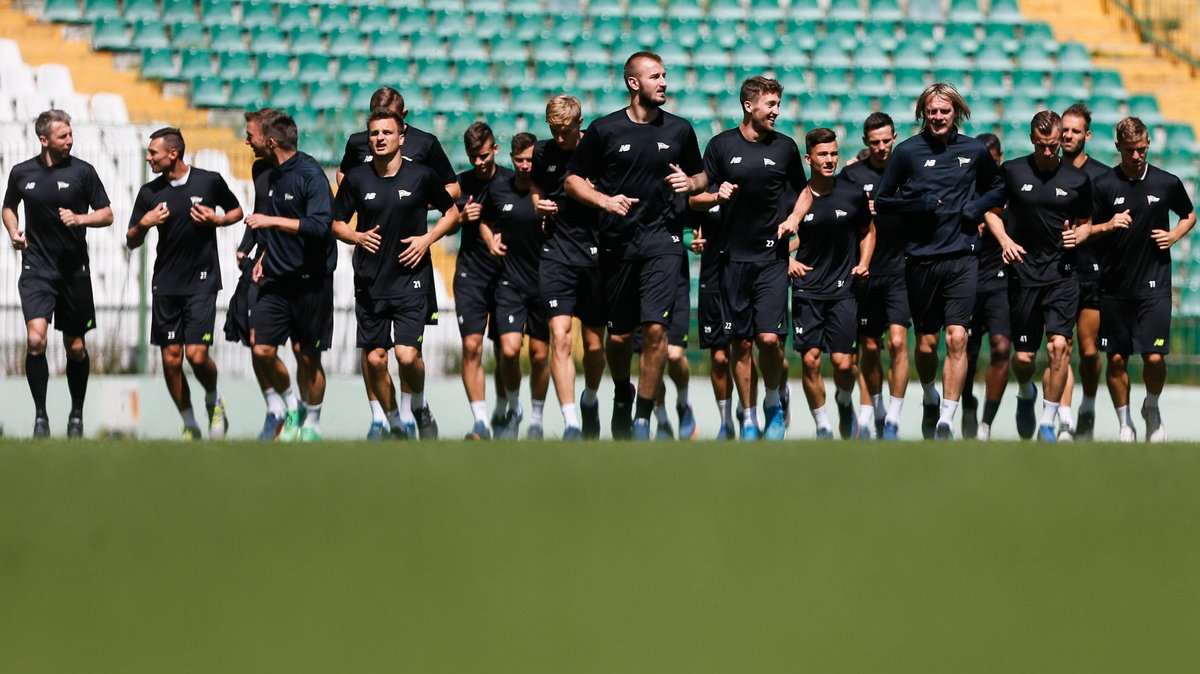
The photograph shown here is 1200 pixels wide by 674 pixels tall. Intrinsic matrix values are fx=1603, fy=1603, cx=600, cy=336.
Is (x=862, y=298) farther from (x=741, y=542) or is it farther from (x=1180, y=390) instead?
(x=741, y=542)

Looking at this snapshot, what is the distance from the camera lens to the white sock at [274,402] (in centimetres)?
1011

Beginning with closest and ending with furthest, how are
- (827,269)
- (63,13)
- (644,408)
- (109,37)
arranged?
1. (644,408)
2. (827,269)
3. (109,37)
4. (63,13)

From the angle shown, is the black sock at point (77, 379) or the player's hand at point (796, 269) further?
the black sock at point (77, 379)

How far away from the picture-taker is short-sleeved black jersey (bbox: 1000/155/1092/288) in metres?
10.0

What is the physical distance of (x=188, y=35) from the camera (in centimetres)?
1758

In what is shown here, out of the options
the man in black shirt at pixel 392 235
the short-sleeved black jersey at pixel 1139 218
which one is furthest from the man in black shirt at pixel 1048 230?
the man in black shirt at pixel 392 235

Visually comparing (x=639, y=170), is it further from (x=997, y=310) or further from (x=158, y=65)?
(x=158, y=65)

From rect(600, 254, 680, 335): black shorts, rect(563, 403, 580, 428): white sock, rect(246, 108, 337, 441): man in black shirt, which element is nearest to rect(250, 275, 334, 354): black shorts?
rect(246, 108, 337, 441): man in black shirt

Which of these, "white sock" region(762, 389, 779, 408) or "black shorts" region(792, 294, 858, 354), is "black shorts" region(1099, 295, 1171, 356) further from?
"white sock" region(762, 389, 779, 408)

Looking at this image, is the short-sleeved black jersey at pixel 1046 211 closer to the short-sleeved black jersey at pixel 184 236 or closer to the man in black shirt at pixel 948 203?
the man in black shirt at pixel 948 203

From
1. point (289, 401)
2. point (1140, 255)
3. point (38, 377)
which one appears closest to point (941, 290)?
point (1140, 255)

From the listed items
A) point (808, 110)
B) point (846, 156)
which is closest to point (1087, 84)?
point (808, 110)

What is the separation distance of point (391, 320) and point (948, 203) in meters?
3.40

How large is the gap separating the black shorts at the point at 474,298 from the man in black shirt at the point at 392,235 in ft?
2.06
